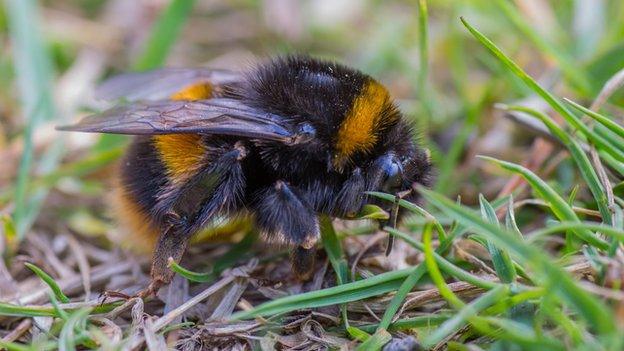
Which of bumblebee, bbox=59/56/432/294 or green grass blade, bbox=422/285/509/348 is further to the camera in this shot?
bumblebee, bbox=59/56/432/294

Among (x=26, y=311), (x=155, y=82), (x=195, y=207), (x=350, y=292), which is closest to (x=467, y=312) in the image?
(x=350, y=292)

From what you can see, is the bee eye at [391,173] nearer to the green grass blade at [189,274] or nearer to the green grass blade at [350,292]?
the green grass blade at [350,292]

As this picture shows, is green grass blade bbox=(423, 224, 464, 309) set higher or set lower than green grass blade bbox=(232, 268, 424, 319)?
higher

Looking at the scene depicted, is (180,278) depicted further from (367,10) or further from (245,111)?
(367,10)

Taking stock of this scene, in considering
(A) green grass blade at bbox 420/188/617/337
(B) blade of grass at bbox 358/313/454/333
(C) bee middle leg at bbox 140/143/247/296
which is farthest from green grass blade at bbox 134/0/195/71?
(A) green grass blade at bbox 420/188/617/337

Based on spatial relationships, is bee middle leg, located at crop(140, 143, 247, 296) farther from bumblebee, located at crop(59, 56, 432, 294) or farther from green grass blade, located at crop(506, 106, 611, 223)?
green grass blade, located at crop(506, 106, 611, 223)

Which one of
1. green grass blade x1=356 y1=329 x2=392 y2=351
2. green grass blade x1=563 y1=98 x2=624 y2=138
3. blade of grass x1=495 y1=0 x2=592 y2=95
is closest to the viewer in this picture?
green grass blade x1=356 y1=329 x2=392 y2=351
